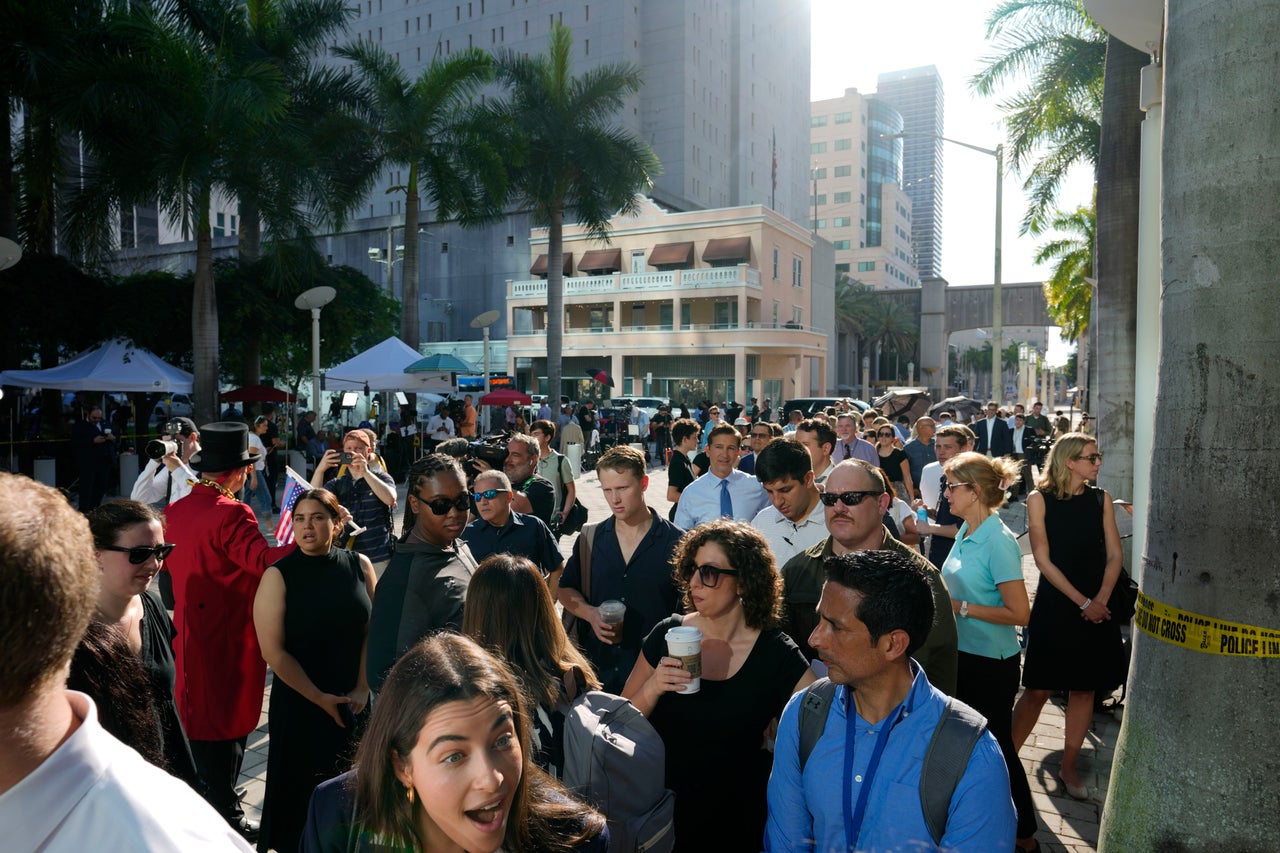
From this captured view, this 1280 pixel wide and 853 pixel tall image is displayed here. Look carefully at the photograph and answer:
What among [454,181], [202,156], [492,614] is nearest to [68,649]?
[492,614]

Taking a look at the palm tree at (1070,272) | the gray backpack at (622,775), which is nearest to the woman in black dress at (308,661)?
the gray backpack at (622,775)

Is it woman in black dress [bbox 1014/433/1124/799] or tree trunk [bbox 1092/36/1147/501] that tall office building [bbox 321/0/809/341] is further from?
woman in black dress [bbox 1014/433/1124/799]

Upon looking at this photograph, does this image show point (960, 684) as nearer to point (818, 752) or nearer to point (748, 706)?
point (748, 706)

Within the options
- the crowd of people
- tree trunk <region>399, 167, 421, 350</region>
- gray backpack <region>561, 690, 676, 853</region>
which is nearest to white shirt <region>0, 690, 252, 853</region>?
the crowd of people

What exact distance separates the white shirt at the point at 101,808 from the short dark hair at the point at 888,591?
1762mm

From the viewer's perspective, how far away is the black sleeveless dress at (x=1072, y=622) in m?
4.83

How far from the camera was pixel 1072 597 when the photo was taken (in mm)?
4871

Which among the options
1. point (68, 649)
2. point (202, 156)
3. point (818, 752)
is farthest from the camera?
point (202, 156)

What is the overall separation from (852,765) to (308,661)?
263 cm

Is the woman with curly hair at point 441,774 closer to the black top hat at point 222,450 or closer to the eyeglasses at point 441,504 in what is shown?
the eyeglasses at point 441,504

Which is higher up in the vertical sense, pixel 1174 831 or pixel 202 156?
pixel 202 156

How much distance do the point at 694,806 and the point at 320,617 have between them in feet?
6.48

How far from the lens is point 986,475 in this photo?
14.5 ft

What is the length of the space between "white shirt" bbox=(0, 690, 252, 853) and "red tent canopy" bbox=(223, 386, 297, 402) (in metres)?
22.1
